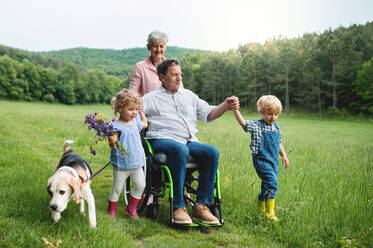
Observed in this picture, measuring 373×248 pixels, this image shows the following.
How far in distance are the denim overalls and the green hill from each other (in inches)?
5334

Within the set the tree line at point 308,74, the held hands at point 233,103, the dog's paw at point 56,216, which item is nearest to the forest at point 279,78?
the tree line at point 308,74

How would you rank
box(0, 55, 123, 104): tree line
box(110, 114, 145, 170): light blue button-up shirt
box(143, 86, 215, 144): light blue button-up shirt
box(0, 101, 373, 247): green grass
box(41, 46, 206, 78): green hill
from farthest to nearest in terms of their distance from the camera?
1. box(41, 46, 206, 78): green hill
2. box(0, 55, 123, 104): tree line
3. box(143, 86, 215, 144): light blue button-up shirt
4. box(110, 114, 145, 170): light blue button-up shirt
5. box(0, 101, 373, 247): green grass

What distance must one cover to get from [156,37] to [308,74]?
37545mm

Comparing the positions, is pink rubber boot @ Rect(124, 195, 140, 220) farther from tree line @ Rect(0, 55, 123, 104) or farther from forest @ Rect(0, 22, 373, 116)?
tree line @ Rect(0, 55, 123, 104)

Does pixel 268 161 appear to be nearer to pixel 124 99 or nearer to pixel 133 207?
pixel 133 207

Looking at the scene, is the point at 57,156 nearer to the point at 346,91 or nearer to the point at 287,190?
the point at 287,190

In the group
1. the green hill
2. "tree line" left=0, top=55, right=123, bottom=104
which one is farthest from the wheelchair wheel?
the green hill

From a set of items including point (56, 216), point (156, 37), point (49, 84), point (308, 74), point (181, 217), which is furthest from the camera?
point (49, 84)

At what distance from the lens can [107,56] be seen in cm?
15912

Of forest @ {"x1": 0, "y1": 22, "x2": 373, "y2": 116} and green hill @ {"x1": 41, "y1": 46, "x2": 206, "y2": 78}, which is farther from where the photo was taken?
green hill @ {"x1": 41, "y1": 46, "x2": 206, "y2": 78}

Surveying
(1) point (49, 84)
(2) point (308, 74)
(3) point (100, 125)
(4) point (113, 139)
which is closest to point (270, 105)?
(4) point (113, 139)

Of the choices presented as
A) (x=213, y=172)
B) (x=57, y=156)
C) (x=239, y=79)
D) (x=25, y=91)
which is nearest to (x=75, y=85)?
(x=25, y=91)

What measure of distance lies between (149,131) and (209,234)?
155 centimetres

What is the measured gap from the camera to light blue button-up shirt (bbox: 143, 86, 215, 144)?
12.6 feet
